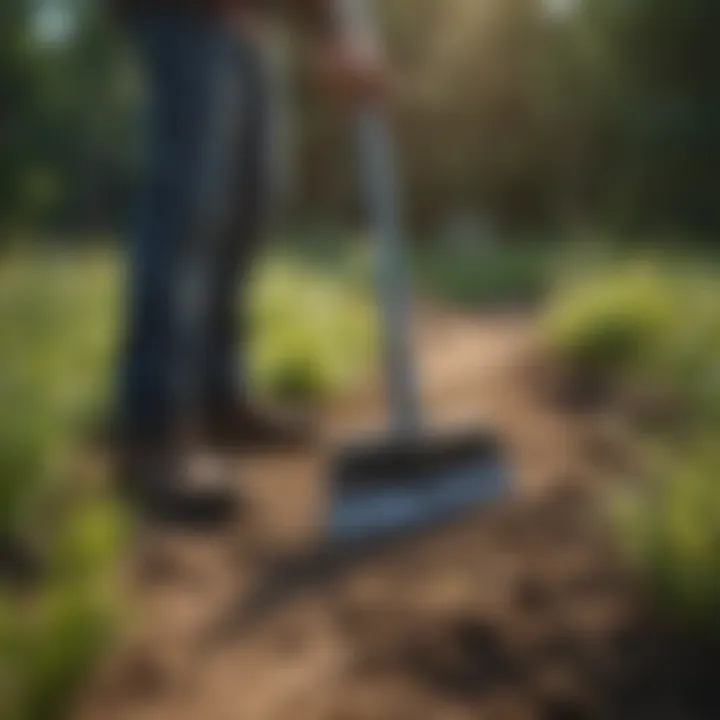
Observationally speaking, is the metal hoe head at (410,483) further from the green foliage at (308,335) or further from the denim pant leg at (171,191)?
the green foliage at (308,335)

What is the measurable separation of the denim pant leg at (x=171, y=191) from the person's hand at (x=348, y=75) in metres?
0.11

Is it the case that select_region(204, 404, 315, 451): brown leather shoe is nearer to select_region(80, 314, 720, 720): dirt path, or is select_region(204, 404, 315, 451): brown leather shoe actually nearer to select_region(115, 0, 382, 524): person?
select_region(115, 0, 382, 524): person

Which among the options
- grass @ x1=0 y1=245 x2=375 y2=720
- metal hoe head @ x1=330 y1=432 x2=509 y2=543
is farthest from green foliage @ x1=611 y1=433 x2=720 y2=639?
grass @ x1=0 y1=245 x2=375 y2=720

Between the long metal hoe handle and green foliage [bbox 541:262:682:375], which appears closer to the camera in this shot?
the long metal hoe handle

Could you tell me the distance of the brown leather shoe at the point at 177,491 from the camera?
4.49ft

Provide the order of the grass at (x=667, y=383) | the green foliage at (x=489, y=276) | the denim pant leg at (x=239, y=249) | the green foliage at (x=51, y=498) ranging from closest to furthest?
1. the green foliage at (x=51, y=498)
2. the grass at (x=667, y=383)
3. the denim pant leg at (x=239, y=249)
4. the green foliage at (x=489, y=276)

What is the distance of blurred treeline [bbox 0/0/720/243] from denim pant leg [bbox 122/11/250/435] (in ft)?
0.44

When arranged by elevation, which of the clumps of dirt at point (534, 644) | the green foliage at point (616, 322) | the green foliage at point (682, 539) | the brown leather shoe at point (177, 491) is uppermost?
the green foliage at point (616, 322)

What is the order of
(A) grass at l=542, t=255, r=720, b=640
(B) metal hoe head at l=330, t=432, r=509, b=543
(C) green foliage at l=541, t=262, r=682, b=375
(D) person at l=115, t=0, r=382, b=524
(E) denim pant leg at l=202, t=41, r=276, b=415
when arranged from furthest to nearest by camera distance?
1. (C) green foliage at l=541, t=262, r=682, b=375
2. (E) denim pant leg at l=202, t=41, r=276, b=415
3. (D) person at l=115, t=0, r=382, b=524
4. (B) metal hoe head at l=330, t=432, r=509, b=543
5. (A) grass at l=542, t=255, r=720, b=640

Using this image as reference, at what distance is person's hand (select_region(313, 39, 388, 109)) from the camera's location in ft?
5.08

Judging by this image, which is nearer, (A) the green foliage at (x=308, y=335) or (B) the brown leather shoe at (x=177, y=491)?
(B) the brown leather shoe at (x=177, y=491)

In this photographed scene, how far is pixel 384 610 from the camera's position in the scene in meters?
1.08

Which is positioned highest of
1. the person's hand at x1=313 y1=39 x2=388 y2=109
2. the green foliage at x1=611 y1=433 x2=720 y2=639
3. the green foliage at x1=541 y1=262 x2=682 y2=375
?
the person's hand at x1=313 y1=39 x2=388 y2=109

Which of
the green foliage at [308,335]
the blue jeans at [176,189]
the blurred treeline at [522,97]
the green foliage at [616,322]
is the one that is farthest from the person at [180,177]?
the green foliage at [616,322]
